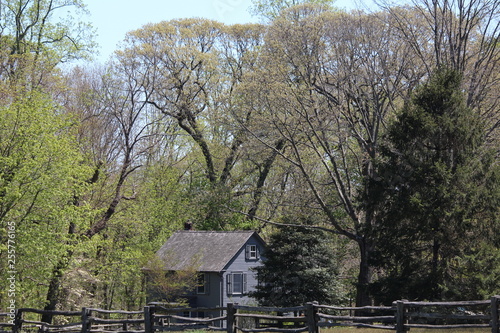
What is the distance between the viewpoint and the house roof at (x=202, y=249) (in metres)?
42.4

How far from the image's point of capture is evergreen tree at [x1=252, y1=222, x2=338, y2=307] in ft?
102

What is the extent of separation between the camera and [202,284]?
42.6m

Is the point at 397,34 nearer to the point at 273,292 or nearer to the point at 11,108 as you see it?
the point at 273,292

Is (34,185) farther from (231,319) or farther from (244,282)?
(244,282)

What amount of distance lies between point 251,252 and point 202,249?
372 cm

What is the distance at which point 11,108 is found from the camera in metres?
27.3

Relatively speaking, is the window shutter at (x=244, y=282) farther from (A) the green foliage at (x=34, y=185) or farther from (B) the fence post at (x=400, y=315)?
(B) the fence post at (x=400, y=315)

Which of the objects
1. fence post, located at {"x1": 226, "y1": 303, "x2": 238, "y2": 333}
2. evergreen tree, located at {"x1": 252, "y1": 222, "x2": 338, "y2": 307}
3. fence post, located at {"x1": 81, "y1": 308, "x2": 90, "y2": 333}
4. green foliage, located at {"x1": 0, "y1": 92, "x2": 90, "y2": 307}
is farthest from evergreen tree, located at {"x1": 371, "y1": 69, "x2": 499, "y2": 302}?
green foliage, located at {"x1": 0, "y1": 92, "x2": 90, "y2": 307}

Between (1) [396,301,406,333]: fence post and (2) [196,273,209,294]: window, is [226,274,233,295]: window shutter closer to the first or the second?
(2) [196,273,209,294]: window

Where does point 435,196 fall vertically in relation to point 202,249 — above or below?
above

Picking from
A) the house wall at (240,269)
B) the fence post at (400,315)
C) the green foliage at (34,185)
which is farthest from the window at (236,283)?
the fence post at (400,315)

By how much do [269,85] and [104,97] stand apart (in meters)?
14.1

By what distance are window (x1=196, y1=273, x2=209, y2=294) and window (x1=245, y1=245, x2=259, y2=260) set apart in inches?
135

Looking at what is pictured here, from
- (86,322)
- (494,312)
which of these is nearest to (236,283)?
(86,322)
